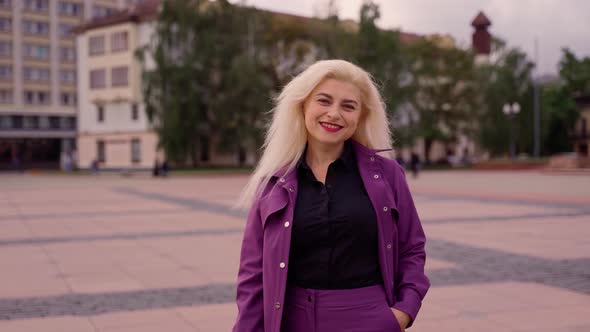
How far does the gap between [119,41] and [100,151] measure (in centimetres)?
987

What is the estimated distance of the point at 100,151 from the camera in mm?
56750

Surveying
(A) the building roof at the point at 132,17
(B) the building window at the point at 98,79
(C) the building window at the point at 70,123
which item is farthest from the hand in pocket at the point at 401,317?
(C) the building window at the point at 70,123

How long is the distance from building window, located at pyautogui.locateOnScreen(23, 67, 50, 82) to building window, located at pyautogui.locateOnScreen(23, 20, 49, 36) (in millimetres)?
4350

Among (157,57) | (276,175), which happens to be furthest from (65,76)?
(276,175)

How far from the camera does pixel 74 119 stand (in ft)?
265

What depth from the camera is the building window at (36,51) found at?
7816 centimetres

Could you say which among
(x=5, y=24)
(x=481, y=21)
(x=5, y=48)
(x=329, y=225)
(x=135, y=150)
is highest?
(x=481, y=21)

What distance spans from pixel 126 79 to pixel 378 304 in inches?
2092

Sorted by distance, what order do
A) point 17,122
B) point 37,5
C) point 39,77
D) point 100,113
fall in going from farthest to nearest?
point 39,77, point 37,5, point 17,122, point 100,113

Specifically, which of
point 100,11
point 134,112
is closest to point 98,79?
point 134,112

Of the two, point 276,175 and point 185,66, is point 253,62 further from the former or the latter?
point 276,175

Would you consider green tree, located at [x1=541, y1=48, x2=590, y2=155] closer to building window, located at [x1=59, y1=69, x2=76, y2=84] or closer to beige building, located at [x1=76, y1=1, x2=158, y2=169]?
beige building, located at [x1=76, y1=1, x2=158, y2=169]

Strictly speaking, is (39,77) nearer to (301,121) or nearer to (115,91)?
(115,91)

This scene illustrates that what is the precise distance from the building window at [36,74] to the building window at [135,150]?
1243 inches
